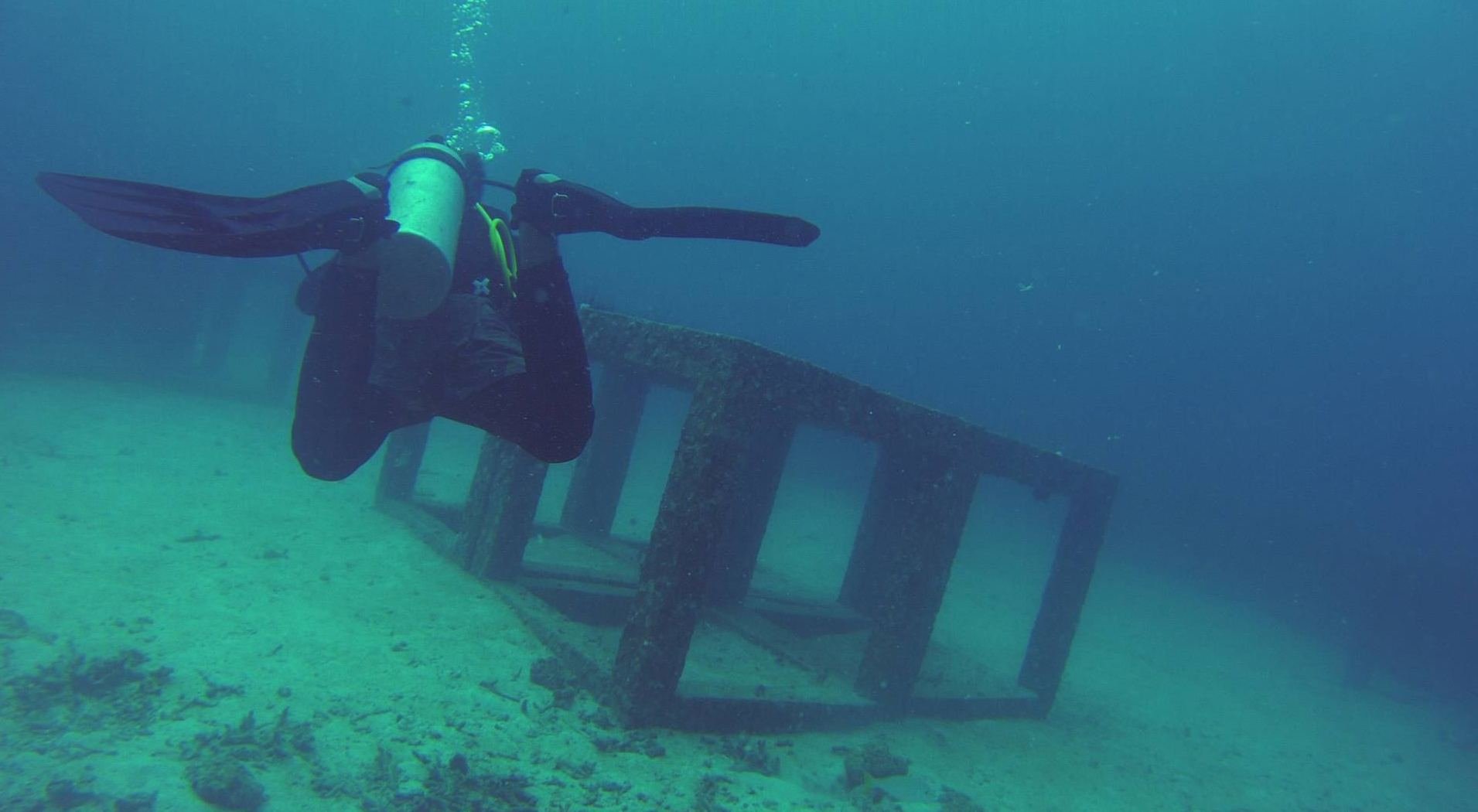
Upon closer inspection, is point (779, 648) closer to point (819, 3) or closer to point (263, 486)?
point (263, 486)

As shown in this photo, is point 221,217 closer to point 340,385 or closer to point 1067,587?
point 340,385

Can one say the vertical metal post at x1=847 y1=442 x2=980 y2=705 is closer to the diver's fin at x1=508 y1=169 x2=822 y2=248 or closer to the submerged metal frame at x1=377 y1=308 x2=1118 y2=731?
the submerged metal frame at x1=377 y1=308 x2=1118 y2=731

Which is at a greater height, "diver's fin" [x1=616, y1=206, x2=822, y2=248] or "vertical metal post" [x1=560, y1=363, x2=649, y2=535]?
"diver's fin" [x1=616, y1=206, x2=822, y2=248]

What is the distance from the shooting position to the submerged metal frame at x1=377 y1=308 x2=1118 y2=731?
19.1ft

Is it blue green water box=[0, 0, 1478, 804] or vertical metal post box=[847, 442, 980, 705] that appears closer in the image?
vertical metal post box=[847, 442, 980, 705]

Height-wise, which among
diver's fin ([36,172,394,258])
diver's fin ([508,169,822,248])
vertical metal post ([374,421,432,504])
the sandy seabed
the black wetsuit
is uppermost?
diver's fin ([508,169,822,248])

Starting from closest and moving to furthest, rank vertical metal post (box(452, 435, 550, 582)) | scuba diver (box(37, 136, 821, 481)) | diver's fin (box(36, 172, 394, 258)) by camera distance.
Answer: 1. diver's fin (box(36, 172, 394, 258))
2. scuba diver (box(37, 136, 821, 481))
3. vertical metal post (box(452, 435, 550, 582))

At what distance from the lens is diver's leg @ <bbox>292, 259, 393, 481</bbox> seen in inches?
115

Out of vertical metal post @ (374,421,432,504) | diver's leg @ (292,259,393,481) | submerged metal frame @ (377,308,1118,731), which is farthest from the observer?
vertical metal post @ (374,421,432,504)

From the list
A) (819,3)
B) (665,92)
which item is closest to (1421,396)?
(819,3)

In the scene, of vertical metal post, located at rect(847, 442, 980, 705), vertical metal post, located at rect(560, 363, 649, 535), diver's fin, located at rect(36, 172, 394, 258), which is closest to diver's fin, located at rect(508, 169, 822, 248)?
diver's fin, located at rect(36, 172, 394, 258)

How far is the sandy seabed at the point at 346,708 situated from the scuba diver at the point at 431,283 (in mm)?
2623

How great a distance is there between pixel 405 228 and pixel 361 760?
3.88 m

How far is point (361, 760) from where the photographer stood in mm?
4855
